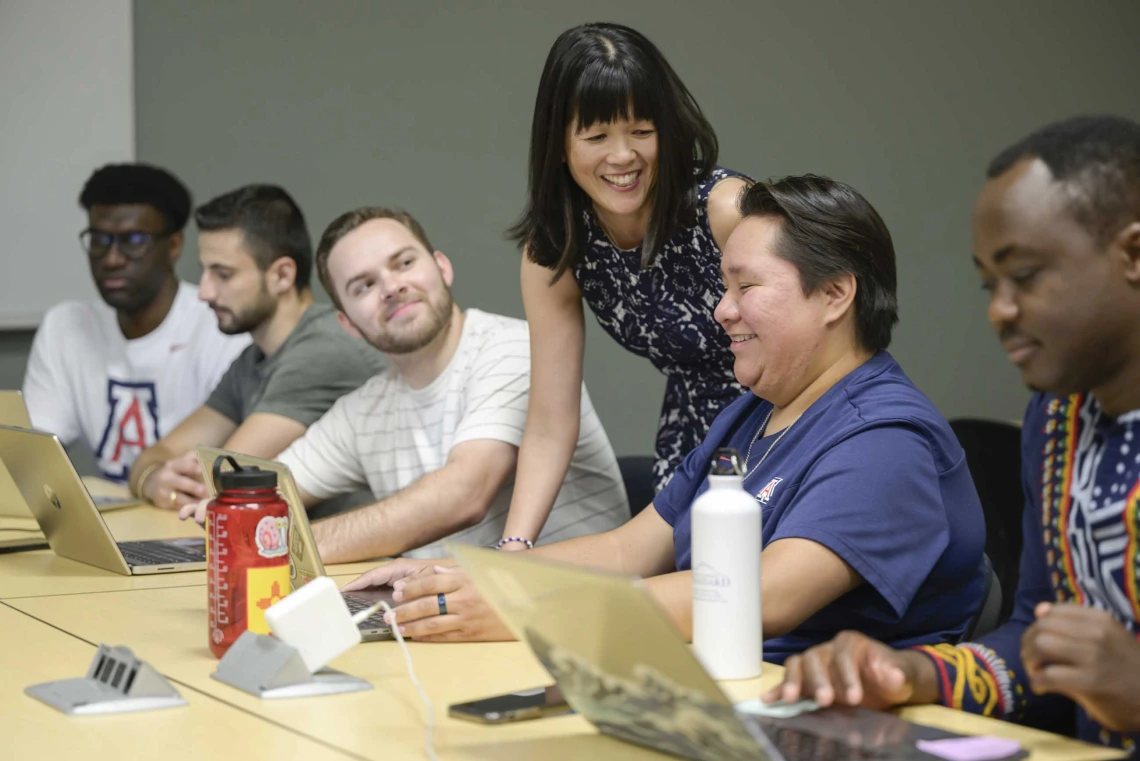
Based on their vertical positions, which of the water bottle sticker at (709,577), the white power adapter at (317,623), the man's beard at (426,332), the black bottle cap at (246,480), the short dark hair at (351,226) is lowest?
the white power adapter at (317,623)

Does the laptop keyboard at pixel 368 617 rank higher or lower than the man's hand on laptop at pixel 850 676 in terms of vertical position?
lower

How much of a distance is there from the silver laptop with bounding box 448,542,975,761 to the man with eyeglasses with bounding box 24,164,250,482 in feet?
8.97

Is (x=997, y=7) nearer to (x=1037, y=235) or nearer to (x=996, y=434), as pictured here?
(x=996, y=434)

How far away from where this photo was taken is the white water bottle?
1.16 m

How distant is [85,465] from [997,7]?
3488mm

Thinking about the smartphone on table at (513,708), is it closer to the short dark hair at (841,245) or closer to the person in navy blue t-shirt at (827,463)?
the person in navy blue t-shirt at (827,463)

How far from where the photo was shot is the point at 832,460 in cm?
142

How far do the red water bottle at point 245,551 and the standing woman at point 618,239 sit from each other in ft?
2.64

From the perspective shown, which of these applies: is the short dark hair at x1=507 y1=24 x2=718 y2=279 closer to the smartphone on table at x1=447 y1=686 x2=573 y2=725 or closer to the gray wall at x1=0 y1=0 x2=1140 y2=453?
the smartphone on table at x1=447 y1=686 x2=573 y2=725

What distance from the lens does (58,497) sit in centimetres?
199

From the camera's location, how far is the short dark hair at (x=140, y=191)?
12.0ft

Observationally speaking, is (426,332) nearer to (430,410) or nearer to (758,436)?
(430,410)

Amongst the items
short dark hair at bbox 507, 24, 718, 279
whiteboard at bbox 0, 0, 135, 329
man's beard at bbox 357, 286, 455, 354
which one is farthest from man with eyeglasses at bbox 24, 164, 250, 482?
short dark hair at bbox 507, 24, 718, 279

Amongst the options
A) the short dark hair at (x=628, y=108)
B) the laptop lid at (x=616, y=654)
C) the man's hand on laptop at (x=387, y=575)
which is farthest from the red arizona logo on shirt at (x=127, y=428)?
the laptop lid at (x=616, y=654)
